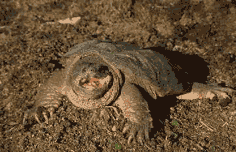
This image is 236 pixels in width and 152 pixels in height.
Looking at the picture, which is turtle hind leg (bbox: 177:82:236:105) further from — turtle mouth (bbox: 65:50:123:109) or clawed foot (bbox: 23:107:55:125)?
clawed foot (bbox: 23:107:55:125)

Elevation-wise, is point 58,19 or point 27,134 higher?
point 58,19

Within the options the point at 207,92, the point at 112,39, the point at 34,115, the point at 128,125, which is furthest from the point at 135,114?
the point at 112,39

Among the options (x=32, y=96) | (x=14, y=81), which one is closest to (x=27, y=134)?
(x=32, y=96)

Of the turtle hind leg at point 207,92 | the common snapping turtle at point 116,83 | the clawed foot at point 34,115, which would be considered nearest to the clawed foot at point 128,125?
the common snapping turtle at point 116,83

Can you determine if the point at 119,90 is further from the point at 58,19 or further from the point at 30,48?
the point at 58,19

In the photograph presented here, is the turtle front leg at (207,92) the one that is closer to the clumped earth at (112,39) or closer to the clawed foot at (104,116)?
the clumped earth at (112,39)

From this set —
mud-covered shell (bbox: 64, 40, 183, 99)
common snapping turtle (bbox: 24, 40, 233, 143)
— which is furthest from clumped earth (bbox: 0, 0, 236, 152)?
mud-covered shell (bbox: 64, 40, 183, 99)
